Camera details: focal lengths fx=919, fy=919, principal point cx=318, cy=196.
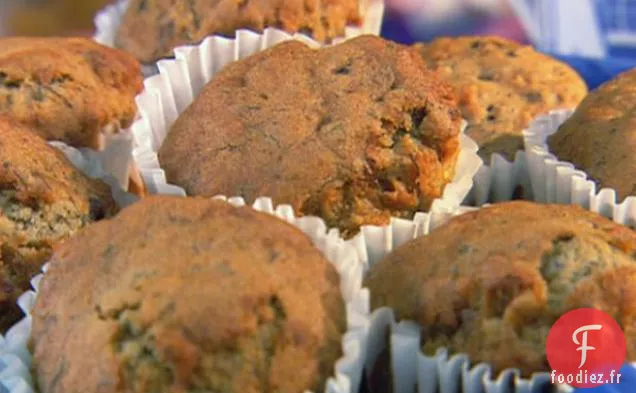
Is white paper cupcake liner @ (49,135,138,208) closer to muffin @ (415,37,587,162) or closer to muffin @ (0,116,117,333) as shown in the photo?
muffin @ (0,116,117,333)

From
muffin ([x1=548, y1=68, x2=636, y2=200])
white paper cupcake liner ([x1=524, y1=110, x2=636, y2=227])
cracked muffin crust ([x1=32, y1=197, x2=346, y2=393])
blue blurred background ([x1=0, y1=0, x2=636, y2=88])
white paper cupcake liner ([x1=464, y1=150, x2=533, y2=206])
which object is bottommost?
blue blurred background ([x1=0, y1=0, x2=636, y2=88])

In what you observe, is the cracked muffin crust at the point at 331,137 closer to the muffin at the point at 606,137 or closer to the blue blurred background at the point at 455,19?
the muffin at the point at 606,137

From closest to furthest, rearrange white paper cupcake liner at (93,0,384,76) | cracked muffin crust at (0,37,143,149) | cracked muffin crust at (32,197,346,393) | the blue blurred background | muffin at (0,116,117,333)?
cracked muffin crust at (32,197,346,393) → muffin at (0,116,117,333) → cracked muffin crust at (0,37,143,149) → white paper cupcake liner at (93,0,384,76) → the blue blurred background

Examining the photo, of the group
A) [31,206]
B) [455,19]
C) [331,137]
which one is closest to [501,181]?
[331,137]

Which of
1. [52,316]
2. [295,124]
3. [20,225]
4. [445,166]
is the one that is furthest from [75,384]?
[445,166]

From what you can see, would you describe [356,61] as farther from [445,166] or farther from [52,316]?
[52,316]

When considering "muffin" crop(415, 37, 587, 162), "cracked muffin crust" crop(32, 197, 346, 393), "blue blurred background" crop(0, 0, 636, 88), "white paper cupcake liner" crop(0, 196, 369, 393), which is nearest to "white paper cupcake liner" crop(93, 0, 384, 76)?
"muffin" crop(415, 37, 587, 162)
